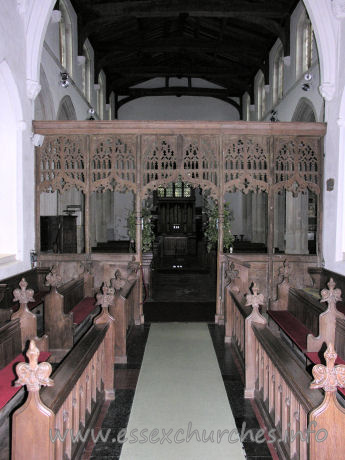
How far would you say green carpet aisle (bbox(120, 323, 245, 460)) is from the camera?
2844 millimetres

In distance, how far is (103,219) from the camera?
53.9 ft

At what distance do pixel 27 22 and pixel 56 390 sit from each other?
597cm

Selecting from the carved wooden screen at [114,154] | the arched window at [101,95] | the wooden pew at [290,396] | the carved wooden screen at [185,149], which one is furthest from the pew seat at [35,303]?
the arched window at [101,95]

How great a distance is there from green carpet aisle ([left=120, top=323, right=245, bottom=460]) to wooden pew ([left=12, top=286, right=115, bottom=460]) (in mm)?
341

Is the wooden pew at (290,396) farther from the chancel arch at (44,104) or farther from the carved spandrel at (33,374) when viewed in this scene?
the chancel arch at (44,104)

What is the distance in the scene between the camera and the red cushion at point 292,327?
14.1ft

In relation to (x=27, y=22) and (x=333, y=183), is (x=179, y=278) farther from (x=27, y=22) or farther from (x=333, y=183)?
(x=27, y=22)

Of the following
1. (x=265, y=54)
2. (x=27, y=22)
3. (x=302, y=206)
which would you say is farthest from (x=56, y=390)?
(x=265, y=54)

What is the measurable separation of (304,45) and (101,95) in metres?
7.88

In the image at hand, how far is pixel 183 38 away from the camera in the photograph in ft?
46.0

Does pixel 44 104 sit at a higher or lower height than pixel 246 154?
higher

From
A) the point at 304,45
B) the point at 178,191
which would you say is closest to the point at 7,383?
the point at 304,45

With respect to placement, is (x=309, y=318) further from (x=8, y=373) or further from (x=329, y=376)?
(x=8, y=373)

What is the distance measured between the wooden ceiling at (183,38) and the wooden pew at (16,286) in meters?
7.37
